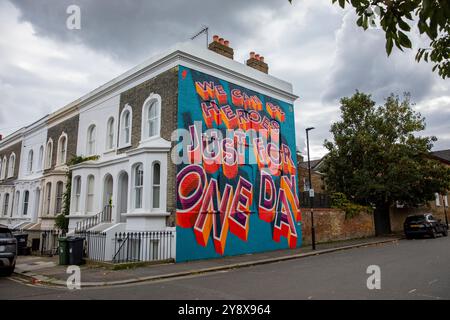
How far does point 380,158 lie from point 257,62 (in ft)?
38.2

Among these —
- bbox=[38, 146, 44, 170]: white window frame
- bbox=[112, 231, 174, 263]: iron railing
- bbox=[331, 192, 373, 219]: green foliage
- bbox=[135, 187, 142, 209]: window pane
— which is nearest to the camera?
bbox=[112, 231, 174, 263]: iron railing

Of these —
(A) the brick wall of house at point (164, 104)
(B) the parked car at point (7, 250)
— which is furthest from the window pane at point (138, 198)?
(B) the parked car at point (7, 250)

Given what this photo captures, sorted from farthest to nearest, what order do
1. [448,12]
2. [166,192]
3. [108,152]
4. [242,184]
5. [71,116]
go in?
[71,116] → [108,152] → [242,184] → [166,192] → [448,12]

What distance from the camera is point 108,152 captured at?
1803 cm

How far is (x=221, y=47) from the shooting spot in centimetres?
1725

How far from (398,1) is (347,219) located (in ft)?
67.7

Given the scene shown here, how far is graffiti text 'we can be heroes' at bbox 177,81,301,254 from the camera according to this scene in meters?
14.3

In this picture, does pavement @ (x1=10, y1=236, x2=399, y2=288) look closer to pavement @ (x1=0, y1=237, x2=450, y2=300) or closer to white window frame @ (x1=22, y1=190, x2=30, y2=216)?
pavement @ (x1=0, y1=237, x2=450, y2=300)

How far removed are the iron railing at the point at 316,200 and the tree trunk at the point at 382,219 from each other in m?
5.81

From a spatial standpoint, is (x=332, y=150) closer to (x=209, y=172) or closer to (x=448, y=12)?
(x=209, y=172)

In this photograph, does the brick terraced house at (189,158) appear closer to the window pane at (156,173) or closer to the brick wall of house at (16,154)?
the window pane at (156,173)

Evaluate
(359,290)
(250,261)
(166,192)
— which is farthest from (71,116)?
(359,290)

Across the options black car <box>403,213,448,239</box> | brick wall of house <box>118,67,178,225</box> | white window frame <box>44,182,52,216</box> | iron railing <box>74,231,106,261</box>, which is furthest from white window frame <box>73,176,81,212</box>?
black car <box>403,213,448,239</box>

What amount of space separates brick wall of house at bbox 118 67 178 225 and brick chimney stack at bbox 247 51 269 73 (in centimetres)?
593
